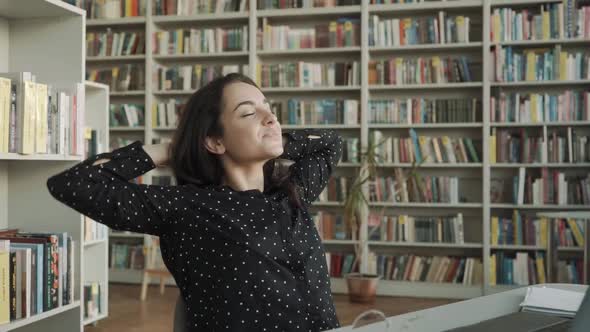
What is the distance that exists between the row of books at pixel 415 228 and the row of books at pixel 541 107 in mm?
868

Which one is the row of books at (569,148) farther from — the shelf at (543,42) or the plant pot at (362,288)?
the plant pot at (362,288)

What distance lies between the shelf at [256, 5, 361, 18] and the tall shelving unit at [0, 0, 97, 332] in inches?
115

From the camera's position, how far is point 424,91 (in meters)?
5.70

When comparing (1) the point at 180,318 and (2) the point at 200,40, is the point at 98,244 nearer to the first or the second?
(2) the point at 200,40

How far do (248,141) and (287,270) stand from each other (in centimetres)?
30

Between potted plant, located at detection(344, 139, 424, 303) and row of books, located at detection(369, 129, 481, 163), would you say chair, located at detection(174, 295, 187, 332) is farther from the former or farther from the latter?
row of books, located at detection(369, 129, 481, 163)

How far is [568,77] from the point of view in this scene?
5234mm

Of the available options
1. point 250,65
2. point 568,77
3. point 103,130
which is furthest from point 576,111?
point 103,130

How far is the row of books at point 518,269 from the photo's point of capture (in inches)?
205

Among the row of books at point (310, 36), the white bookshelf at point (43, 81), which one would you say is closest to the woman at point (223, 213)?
the white bookshelf at point (43, 81)

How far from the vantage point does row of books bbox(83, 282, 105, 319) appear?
13.3 feet

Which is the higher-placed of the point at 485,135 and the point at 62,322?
the point at 485,135

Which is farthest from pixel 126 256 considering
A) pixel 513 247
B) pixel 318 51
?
pixel 513 247

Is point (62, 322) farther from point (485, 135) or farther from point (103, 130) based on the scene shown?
point (485, 135)
